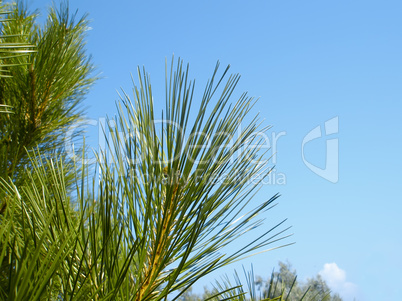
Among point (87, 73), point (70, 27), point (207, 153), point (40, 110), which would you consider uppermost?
point (70, 27)

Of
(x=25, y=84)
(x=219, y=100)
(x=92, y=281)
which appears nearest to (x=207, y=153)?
(x=219, y=100)

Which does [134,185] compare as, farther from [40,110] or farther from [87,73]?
[87,73]

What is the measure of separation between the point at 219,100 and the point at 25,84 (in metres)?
1.48

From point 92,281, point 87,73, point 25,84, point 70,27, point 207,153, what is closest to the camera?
point 92,281

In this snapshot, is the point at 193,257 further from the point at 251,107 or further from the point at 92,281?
the point at 251,107

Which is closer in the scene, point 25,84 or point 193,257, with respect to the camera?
point 193,257

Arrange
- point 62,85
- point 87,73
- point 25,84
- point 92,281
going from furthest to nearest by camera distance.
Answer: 1. point 87,73
2. point 62,85
3. point 25,84
4. point 92,281

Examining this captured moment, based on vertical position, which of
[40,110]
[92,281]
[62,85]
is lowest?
[92,281]

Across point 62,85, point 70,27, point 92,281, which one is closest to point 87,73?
point 70,27

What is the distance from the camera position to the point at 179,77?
917 mm

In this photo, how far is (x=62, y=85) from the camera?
7.22ft

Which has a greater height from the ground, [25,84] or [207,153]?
[25,84]

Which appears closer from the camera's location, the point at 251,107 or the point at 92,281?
the point at 92,281

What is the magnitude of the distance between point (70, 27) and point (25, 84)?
0.59 metres
